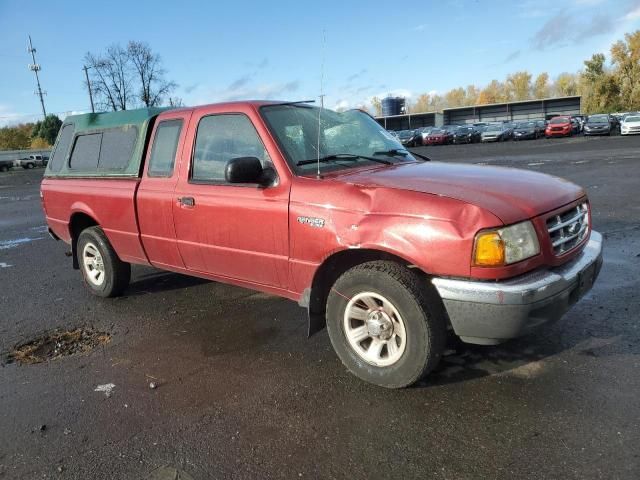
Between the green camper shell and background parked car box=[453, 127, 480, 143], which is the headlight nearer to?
the green camper shell

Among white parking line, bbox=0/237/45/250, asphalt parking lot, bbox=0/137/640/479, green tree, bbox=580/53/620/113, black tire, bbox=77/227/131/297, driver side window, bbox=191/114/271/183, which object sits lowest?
asphalt parking lot, bbox=0/137/640/479

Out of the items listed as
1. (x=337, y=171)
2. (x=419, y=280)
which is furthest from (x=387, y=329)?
(x=337, y=171)

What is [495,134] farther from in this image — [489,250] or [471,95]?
[471,95]

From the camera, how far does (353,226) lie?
3.36m

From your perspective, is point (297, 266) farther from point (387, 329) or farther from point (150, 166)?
point (150, 166)

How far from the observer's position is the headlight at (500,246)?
9.67ft

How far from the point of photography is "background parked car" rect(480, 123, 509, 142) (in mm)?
45094

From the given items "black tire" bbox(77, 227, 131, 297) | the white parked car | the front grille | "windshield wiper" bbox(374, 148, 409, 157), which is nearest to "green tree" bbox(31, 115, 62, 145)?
the white parked car

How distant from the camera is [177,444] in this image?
9.78ft

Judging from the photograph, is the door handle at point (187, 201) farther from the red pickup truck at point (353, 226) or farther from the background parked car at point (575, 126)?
the background parked car at point (575, 126)

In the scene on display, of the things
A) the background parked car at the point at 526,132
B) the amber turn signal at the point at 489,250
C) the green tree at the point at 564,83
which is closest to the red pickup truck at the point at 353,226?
the amber turn signal at the point at 489,250

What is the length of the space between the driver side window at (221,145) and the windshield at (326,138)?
182 mm

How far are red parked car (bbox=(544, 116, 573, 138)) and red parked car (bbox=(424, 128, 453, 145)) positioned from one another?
844 cm

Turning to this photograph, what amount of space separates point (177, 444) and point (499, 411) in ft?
6.19
